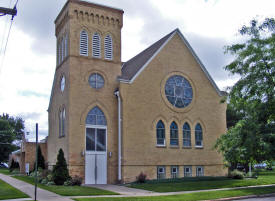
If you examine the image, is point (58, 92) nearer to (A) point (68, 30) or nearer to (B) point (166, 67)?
(A) point (68, 30)

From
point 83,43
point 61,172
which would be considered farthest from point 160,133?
point 83,43

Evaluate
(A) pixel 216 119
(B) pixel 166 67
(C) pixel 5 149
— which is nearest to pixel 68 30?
(B) pixel 166 67

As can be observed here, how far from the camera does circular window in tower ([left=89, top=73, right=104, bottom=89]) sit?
29.6 metres

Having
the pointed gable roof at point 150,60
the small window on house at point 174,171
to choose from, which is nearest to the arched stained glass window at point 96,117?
the pointed gable roof at point 150,60

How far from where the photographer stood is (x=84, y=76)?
29.3m

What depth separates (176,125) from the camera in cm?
3144

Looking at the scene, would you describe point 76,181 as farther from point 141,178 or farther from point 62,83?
point 62,83

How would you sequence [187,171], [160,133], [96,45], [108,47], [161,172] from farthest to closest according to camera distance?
[187,171], [108,47], [160,133], [96,45], [161,172]

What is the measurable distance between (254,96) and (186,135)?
8529 millimetres

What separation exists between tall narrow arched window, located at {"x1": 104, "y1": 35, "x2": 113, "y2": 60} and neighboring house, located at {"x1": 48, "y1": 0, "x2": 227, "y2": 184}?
86 mm

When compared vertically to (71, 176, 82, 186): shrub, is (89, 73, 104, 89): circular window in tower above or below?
above

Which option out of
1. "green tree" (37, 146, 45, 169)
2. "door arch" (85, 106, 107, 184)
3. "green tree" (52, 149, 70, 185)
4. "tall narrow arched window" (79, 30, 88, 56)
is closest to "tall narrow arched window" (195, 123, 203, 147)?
"door arch" (85, 106, 107, 184)

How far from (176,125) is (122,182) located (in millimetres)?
6910

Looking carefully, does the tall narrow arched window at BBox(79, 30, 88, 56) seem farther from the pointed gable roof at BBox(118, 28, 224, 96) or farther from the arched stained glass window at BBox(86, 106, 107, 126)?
the arched stained glass window at BBox(86, 106, 107, 126)
